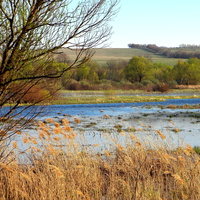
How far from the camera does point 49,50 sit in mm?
6129

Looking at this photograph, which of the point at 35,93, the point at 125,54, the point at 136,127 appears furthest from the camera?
the point at 125,54

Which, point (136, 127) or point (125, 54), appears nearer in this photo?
point (136, 127)

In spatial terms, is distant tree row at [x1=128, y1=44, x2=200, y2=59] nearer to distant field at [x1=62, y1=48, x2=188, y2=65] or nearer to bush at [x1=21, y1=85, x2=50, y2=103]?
distant field at [x1=62, y1=48, x2=188, y2=65]

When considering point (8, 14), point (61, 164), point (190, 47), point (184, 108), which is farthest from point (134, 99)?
point (190, 47)

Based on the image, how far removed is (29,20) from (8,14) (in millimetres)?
352

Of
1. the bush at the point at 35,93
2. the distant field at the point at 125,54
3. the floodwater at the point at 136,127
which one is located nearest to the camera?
the bush at the point at 35,93

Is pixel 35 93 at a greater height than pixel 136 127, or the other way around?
pixel 35 93

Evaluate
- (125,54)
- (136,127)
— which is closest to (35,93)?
(136,127)

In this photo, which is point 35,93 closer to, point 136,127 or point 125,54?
point 136,127

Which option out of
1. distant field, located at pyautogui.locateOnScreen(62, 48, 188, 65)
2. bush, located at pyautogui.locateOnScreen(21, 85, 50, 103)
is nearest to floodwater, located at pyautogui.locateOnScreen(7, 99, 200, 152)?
bush, located at pyautogui.locateOnScreen(21, 85, 50, 103)

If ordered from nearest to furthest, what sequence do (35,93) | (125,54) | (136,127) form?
(35,93)
(136,127)
(125,54)

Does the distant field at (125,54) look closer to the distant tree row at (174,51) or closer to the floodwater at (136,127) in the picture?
the distant tree row at (174,51)

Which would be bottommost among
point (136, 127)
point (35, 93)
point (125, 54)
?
point (136, 127)

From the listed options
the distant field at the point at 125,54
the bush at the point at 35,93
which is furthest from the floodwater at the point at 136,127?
Result: the distant field at the point at 125,54
